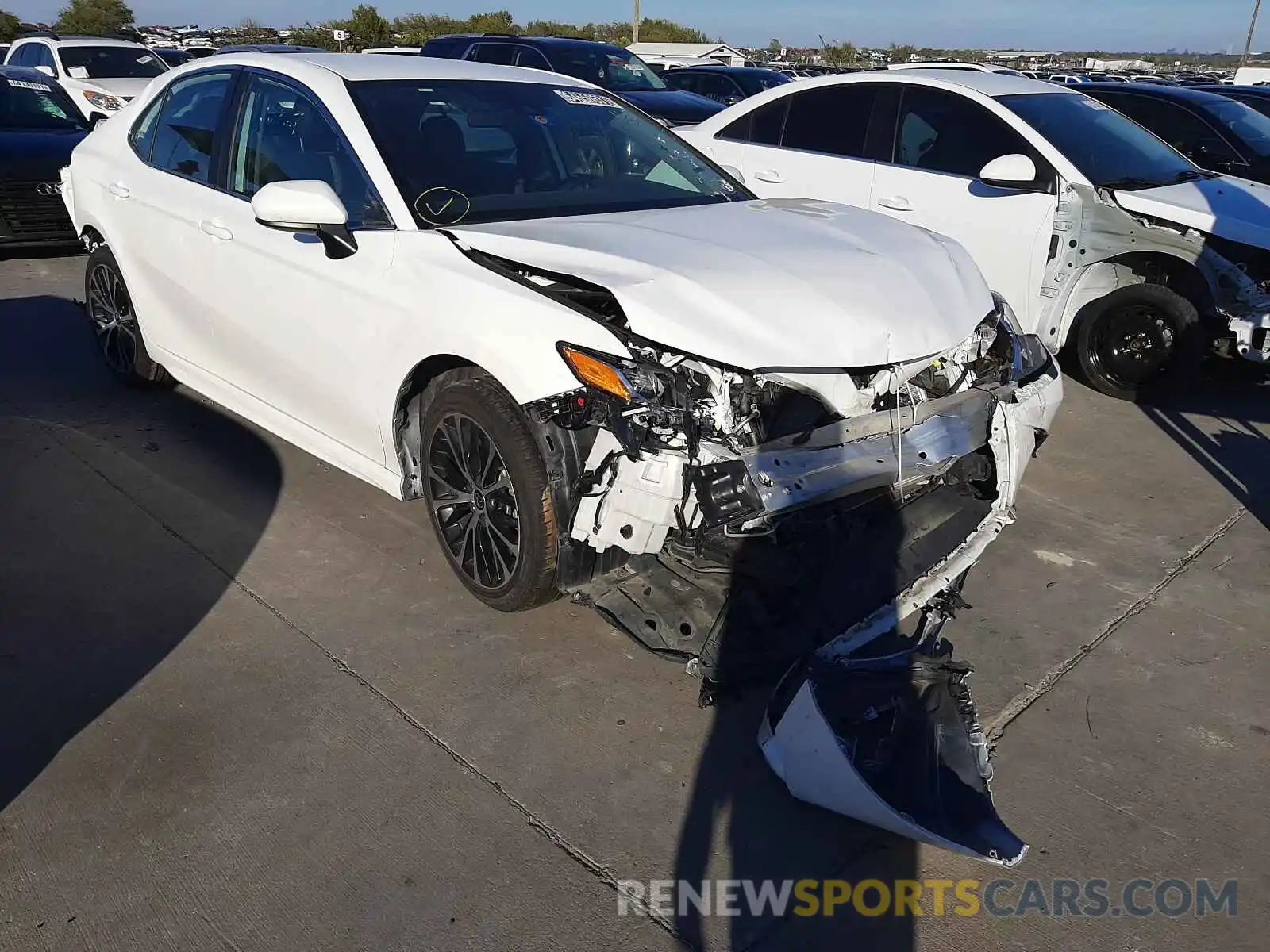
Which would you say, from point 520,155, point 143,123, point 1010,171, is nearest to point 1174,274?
point 1010,171

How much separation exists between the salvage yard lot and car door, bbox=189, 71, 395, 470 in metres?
0.23

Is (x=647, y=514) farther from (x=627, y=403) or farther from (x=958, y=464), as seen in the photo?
(x=958, y=464)

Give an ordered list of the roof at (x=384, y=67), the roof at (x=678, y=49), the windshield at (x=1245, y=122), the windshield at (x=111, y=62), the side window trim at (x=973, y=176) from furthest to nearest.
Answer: the roof at (x=678, y=49)
the windshield at (x=111, y=62)
the windshield at (x=1245, y=122)
the side window trim at (x=973, y=176)
the roof at (x=384, y=67)

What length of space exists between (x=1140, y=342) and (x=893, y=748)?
177 inches

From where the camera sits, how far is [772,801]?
2850 mm

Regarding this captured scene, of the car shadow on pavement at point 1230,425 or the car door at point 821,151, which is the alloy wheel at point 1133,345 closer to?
the car shadow on pavement at point 1230,425

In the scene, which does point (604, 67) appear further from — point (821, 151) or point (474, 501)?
point (474, 501)

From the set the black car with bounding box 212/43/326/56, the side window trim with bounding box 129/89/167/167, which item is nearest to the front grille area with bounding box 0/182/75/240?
the black car with bounding box 212/43/326/56

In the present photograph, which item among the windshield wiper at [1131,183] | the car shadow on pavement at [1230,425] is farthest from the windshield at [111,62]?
the car shadow on pavement at [1230,425]

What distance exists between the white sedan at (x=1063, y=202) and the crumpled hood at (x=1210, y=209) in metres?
0.01

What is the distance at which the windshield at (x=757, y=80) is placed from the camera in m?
16.6

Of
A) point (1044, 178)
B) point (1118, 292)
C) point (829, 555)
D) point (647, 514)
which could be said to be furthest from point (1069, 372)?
point (647, 514)

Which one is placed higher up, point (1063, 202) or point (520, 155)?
point (520, 155)

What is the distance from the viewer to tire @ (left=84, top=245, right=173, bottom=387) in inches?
214
